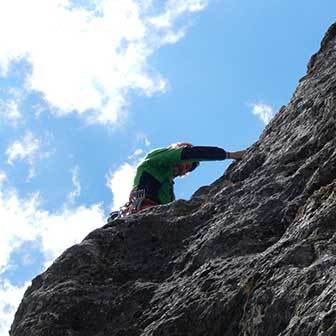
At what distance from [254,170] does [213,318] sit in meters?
3.33

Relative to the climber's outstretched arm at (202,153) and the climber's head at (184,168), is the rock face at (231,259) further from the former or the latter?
the climber's head at (184,168)

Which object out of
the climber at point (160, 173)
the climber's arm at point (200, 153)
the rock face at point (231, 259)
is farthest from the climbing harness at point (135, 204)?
the rock face at point (231, 259)

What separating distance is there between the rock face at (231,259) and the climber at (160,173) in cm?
194

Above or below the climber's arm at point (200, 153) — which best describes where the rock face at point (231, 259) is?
below

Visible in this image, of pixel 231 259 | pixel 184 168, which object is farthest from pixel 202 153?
pixel 231 259

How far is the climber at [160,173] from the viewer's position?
44.2ft

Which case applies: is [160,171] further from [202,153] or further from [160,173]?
[202,153]

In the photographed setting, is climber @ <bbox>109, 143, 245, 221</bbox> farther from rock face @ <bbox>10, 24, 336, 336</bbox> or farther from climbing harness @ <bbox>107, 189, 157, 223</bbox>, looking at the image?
rock face @ <bbox>10, 24, 336, 336</bbox>

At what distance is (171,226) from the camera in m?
10.1

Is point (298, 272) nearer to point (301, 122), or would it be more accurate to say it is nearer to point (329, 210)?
point (329, 210)

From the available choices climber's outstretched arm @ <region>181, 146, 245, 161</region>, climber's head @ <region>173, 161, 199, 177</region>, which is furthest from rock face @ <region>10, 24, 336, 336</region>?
climber's head @ <region>173, 161, 199, 177</region>

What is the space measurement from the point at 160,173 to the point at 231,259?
19.2 feet

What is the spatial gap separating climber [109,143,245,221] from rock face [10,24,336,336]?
6.36ft

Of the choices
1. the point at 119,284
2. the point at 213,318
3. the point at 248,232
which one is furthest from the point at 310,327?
the point at 119,284
